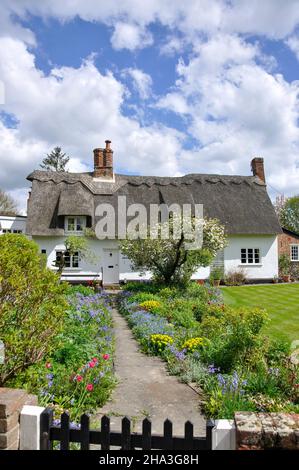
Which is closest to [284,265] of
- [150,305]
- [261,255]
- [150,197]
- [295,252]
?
[295,252]

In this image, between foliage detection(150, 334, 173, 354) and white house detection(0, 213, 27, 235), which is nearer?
foliage detection(150, 334, 173, 354)

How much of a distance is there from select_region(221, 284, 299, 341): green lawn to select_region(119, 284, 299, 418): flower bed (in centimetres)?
231

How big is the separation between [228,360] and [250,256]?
2135 cm

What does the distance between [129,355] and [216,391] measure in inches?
121

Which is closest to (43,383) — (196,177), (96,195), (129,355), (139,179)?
(129,355)

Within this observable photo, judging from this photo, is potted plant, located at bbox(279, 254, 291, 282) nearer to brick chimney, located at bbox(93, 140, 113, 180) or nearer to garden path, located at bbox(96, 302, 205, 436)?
brick chimney, located at bbox(93, 140, 113, 180)

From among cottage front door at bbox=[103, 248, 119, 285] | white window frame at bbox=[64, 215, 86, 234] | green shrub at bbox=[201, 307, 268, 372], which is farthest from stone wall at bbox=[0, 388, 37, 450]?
white window frame at bbox=[64, 215, 86, 234]

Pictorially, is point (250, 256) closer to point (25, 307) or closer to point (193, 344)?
point (193, 344)

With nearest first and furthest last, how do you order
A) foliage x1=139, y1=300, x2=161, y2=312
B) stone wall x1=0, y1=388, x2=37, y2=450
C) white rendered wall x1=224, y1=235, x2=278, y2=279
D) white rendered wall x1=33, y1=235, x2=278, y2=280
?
stone wall x1=0, y1=388, x2=37, y2=450 → foliage x1=139, y1=300, x2=161, y2=312 → white rendered wall x1=33, y1=235, x2=278, y2=280 → white rendered wall x1=224, y1=235, x2=278, y2=279

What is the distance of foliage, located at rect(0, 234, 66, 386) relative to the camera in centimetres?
439

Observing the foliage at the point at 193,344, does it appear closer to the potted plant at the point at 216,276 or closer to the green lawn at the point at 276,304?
the green lawn at the point at 276,304

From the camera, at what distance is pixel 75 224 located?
81.9 feet
